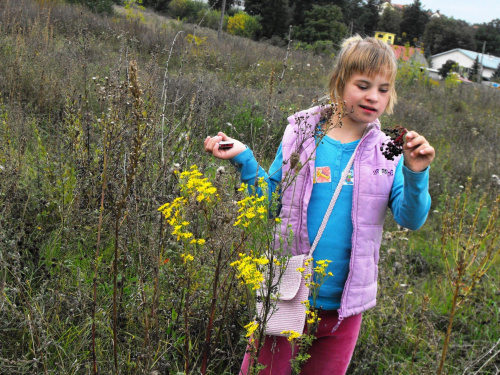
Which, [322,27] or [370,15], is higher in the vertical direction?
[370,15]

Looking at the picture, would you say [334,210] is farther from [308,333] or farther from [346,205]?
[308,333]

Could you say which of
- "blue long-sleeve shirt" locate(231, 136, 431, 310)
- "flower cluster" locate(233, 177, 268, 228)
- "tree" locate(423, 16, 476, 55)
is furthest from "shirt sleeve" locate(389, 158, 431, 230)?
"tree" locate(423, 16, 476, 55)

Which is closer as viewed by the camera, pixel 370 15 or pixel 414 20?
pixel 370 15

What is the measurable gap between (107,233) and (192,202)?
173 centimetres

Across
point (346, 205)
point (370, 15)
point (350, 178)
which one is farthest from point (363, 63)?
point (370, 15)

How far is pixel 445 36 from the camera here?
242 ft

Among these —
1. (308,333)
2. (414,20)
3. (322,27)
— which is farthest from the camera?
(414,20)

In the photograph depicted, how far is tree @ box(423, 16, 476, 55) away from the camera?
72.1 meters

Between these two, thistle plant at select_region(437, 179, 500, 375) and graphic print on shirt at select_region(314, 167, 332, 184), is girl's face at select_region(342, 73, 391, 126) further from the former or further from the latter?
thistle plant at select_region(437, 179, 500, 375)

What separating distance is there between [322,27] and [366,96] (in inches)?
1285

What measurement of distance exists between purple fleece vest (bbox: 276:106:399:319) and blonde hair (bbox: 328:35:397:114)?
8.9 inches

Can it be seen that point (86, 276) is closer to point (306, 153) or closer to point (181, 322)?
point (181, 322)

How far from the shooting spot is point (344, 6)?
4428 cm

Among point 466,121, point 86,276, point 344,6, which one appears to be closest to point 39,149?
point 86,276
